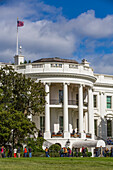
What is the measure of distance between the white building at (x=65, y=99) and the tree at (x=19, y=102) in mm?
10211

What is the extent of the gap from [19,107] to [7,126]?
365 centimetres

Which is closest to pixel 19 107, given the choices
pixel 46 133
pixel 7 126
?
pixel 7 126

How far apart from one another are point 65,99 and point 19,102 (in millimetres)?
12906

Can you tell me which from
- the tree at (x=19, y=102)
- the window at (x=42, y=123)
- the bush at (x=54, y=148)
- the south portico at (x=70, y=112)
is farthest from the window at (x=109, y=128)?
the tree at (x=19, y=102)

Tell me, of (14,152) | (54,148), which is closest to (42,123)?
(54,148)

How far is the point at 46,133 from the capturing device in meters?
58.3

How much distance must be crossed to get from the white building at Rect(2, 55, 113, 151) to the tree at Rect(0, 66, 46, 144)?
1021 cm

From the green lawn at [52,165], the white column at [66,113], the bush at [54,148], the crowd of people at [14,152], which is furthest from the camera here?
the white column at [66,113]

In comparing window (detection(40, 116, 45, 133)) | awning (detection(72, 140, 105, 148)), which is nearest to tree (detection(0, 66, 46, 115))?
awning (detection(72, 140, 105, 148))

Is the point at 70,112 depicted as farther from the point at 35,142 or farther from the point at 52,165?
the point at 52,165

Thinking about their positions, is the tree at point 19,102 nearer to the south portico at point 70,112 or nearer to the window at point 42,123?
the south portico at point 70,112

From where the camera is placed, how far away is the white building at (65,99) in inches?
2333

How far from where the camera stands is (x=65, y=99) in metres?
59.7

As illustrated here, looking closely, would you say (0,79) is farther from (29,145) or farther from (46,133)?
(46,133)
